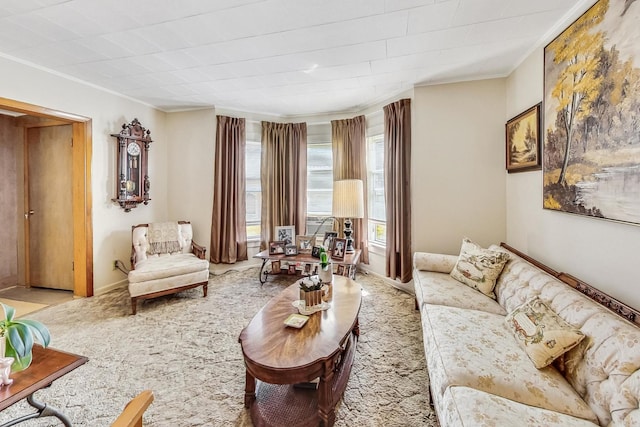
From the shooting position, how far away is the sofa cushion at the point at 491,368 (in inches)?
47.1

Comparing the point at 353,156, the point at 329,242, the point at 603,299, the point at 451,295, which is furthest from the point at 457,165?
the point at 603,299

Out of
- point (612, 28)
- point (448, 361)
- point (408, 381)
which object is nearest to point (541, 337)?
point (448, 361)

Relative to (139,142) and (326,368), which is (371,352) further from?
(139,142)

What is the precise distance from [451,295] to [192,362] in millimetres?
2127

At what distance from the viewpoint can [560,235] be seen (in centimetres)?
214

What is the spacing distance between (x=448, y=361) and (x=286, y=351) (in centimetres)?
86

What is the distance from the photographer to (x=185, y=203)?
437 centimetres

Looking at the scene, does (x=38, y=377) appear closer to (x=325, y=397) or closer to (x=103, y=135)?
(x=325, y=397)

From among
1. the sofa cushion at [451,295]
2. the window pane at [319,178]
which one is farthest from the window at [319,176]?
the sofa cushion at [451,295]

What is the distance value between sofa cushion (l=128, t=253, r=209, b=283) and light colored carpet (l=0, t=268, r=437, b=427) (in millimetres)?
367

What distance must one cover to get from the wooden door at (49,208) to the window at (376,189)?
405cm

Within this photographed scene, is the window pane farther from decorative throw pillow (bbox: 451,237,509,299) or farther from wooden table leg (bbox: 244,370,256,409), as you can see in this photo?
wooden table leg (bbox: 244,370,256,409)

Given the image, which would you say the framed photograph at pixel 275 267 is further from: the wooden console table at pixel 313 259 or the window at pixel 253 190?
the window at pixel 253 190

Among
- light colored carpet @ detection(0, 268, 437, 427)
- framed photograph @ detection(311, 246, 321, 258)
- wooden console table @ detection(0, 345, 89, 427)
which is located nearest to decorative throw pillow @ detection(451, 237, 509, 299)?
light colored carpet @ detection(0, 268, 437, 427)
